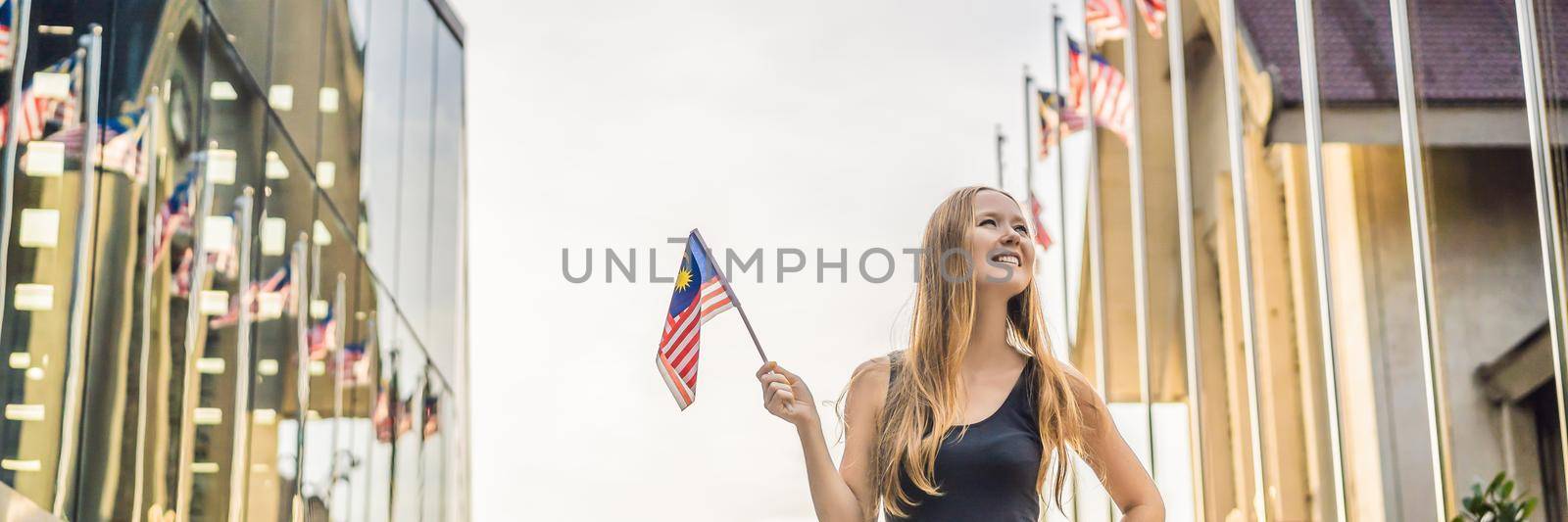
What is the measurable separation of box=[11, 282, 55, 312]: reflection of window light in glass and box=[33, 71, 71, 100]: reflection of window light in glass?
99 cm

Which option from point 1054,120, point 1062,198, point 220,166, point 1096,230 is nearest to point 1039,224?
point 1062,198

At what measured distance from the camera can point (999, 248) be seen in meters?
3.20

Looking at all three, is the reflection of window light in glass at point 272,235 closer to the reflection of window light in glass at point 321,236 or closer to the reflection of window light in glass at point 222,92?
the reflection of window light in glass at point 321,236

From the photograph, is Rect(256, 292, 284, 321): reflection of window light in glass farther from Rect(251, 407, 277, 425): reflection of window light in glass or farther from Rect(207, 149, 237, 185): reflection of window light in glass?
Rect(207, 149, 237, 185): reflection of window light in glass

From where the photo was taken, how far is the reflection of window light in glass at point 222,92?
10.3m

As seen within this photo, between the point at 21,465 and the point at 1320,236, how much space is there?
27.2 ft

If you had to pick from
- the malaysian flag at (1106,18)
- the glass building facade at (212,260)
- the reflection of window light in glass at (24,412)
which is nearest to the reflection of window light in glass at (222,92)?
the glass building facade at (212,260)

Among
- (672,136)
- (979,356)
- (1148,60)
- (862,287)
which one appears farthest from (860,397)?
(672,136)

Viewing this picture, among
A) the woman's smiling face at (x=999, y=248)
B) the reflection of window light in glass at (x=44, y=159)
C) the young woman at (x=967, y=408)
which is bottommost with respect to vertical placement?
the young woman at (x=967, y=408)

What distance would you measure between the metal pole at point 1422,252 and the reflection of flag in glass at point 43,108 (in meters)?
7.68

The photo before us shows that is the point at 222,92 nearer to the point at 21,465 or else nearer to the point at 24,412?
the point at 24,412

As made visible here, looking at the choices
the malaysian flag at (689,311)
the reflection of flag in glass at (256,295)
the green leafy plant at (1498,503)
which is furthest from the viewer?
the reflection of flag in glass at (256,295)

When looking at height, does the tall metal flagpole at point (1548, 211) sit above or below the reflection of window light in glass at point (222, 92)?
below

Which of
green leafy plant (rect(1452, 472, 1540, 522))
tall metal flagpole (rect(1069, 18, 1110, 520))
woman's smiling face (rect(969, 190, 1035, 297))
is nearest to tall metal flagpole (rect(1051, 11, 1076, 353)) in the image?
tall metal flagpole (rect(1069, 18, 1110, 520))
